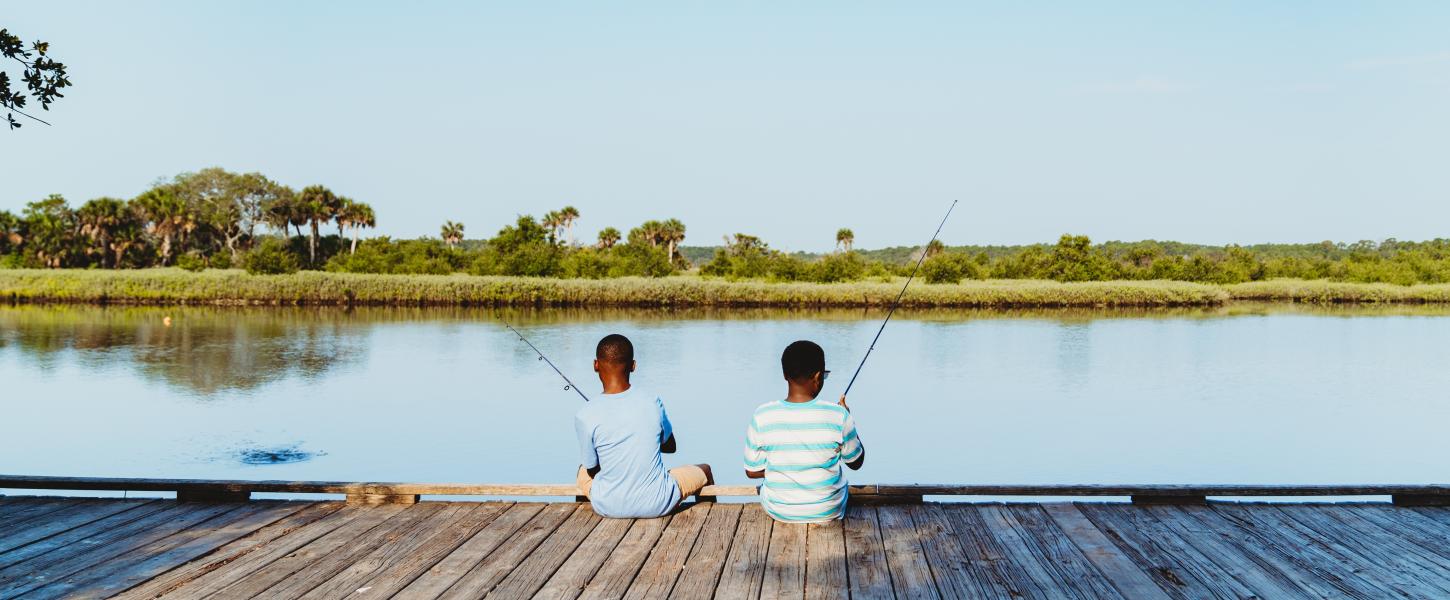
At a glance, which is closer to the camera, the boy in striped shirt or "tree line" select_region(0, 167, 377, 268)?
the boy in striped shirt

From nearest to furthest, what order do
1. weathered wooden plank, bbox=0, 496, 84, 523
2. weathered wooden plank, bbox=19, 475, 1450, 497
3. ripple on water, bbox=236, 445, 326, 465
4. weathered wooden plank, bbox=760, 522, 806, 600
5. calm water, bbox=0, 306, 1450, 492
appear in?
1. weathered wooden plank, bbox=760, 522, 806, 600
2. weathered wooden plank, bbox=0, 496, 84, 523
3. weathered wooden plank, bbox=19, 475, 1450, 497
4. ripple on water, bbox=236, 445, 326, 465
5. calm water, bbox=0, 306, 1450, 492

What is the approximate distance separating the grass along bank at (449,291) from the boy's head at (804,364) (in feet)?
98.2

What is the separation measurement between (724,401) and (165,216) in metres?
46.4

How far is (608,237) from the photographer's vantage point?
5547 centimetres

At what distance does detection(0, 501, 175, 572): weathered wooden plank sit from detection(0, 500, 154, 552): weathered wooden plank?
36 millimetres

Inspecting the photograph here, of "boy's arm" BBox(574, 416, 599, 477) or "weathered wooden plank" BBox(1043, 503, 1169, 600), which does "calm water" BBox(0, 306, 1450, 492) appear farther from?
"boy's arm" BBox(574, 416, 599, 477)

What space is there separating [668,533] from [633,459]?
313 mm

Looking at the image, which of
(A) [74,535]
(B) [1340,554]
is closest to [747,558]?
(B) [1340,554]

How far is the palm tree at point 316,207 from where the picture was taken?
171 feet

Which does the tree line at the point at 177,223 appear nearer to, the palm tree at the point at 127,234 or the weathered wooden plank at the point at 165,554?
the palm tree at the point at 127,234

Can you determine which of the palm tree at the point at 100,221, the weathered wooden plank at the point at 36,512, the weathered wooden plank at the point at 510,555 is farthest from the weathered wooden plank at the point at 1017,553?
the palm tree at the point at 100,221

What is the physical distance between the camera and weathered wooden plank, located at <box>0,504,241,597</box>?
3246 mm

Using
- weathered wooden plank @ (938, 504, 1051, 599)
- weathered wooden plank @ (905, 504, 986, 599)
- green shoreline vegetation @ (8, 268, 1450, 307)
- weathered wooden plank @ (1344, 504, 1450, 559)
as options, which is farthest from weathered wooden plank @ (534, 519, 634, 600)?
green shoreline vegetation @ (8, 268, 1450, 307)

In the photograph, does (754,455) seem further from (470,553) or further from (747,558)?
(470,553)
